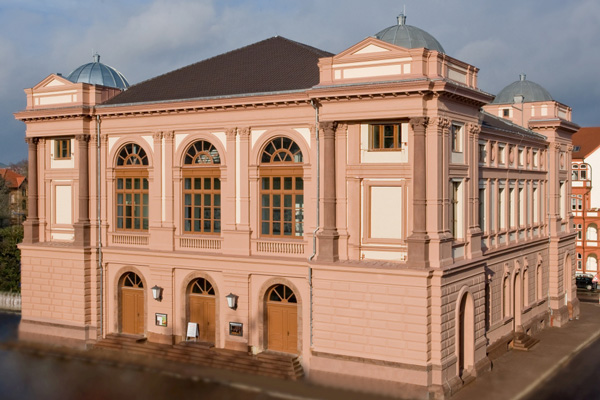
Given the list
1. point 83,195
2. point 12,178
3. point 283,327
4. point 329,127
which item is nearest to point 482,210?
point 329,127

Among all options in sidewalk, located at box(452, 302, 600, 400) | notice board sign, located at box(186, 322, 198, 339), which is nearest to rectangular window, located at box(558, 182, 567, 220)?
sidewalk, located at box(452, 302, 600, 400)

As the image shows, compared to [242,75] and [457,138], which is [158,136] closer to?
[242,75]

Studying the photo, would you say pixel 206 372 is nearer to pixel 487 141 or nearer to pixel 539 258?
pixel 487 141

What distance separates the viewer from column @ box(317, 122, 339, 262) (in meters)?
28.2

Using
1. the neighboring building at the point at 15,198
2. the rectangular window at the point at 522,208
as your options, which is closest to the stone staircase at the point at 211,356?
the rectangular window at the point at 522,208

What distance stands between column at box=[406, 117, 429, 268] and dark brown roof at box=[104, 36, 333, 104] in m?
5.69

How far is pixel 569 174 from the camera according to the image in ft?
154

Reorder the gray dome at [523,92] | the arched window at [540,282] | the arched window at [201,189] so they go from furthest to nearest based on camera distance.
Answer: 1. the gray dome at [523,92]
2. the arched window at [540,282]
3. the arched window at [201,189]

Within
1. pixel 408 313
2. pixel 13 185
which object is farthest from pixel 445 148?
pixel 13 185

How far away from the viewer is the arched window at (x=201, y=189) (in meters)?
32.5

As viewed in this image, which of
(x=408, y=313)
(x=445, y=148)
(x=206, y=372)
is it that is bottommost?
(x=206, y=372)

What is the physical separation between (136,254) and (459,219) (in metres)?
15.2

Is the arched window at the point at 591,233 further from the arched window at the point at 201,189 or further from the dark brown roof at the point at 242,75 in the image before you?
the arched window at the point at 201,189

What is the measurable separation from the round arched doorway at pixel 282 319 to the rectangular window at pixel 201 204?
4260mm
